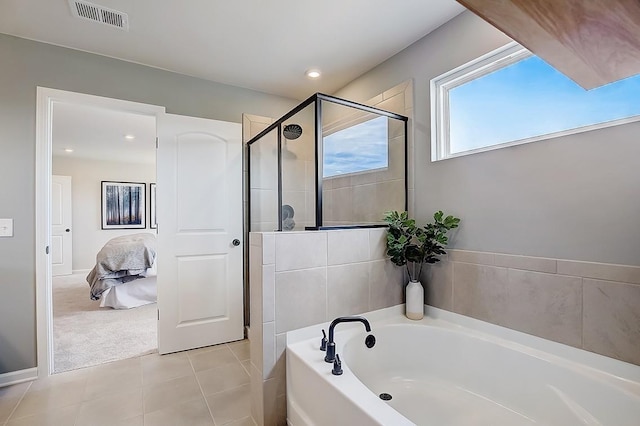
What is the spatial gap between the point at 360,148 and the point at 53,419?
2.74 m

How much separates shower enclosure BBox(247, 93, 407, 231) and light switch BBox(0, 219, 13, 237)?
180cm

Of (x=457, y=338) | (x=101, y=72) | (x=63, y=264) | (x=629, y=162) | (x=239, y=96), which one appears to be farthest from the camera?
(x=63, y=264)

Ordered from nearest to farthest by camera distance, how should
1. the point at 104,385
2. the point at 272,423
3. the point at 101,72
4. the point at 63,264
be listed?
the point at 272,423 < the point at 104,385 < the point at 101,72 < the point at 63,264

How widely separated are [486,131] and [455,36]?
2.27 feet

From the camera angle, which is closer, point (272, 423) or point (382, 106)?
point (272, 423)

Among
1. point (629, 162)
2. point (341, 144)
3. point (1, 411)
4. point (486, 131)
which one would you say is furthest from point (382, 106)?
point (1, 411)

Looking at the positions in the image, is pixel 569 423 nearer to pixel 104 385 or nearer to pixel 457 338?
pixel 457 338

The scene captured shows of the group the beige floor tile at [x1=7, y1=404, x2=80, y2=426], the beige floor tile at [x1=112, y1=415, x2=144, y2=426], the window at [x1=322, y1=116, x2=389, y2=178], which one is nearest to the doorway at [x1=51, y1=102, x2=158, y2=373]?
the beige floor tile at [x1=7, y1=404, x2=80, y2=426]

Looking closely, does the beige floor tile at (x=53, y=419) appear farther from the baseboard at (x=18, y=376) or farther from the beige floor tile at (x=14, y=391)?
the baseboard at (x=18, y=376)

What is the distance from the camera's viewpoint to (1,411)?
1797 mm

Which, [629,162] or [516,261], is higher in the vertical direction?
[629,162]

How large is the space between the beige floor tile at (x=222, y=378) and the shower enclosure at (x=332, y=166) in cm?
114

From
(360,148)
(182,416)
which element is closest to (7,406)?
(182,416)

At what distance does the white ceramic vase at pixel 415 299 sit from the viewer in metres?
2.01
